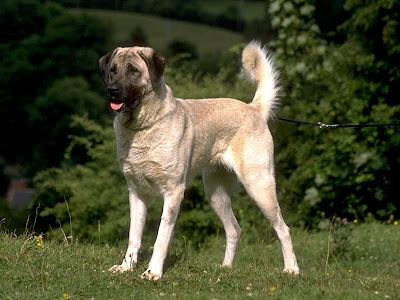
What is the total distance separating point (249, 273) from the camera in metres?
6.73

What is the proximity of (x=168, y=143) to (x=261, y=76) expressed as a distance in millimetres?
1675

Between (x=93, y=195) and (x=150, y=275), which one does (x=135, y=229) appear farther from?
(x=93, y=195)

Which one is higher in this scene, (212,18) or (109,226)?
(212,18)

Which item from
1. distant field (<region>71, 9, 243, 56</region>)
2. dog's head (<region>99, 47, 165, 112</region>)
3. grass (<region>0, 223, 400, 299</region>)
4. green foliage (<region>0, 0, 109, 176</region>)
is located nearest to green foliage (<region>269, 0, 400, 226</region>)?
grass (<region>0, 223, 400, 299</region>)

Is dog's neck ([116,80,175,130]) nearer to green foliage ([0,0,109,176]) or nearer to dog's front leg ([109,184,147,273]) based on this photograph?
dog's front leg ([109,184,147,273])

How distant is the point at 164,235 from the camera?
6574 mm

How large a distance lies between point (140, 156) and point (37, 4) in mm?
16245

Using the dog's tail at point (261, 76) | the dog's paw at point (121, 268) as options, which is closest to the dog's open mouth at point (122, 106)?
the dog's paw at point (121, 268)

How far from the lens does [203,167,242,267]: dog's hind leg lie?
7822mm

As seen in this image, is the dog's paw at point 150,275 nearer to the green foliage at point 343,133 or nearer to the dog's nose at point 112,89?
the dog's nose at point 112,89

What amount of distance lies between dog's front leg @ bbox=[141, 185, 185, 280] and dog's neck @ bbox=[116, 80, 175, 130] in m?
0.57

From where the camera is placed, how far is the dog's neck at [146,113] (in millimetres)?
6652

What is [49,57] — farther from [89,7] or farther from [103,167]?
[103,167]

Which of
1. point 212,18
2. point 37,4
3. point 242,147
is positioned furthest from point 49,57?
point 242,147
